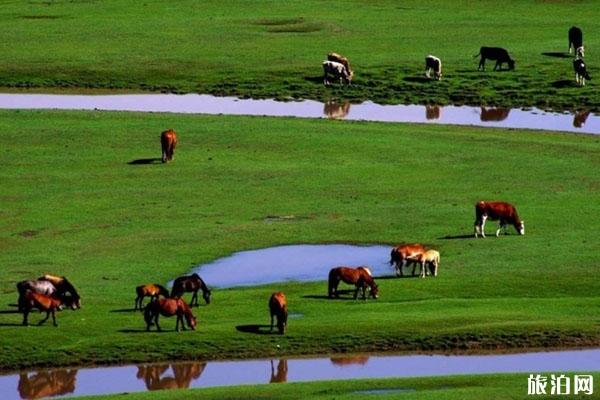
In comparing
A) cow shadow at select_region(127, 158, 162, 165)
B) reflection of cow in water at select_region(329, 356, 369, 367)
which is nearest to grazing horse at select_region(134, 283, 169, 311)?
reflection of cow in water at select_region(329, 356, 369, 367)

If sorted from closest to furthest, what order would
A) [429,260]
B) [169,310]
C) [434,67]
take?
[169,310], [429,260], [434,67]

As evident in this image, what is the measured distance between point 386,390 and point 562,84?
3807 centimetres

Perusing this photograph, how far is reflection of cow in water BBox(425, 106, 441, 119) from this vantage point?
60219 millimetres

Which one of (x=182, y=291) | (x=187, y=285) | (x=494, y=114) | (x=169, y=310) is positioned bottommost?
(x=169, y=310)

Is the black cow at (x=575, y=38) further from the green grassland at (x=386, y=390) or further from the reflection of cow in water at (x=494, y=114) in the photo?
the green grassland at (x=386, y=390)

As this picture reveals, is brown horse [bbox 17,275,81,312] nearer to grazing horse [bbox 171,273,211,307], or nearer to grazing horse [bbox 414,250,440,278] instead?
grazing horse [bbox 171,273,211,307]

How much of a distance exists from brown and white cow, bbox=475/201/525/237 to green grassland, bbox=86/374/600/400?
40.1 feet

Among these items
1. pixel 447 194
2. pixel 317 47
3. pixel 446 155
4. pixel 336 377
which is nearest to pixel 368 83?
pixel 317 47

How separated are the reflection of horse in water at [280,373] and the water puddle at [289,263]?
5886 millimetres

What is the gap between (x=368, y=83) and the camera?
65.4 metres

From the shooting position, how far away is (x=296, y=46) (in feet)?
240

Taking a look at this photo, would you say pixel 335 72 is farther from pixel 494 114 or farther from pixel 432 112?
pixel 494 114

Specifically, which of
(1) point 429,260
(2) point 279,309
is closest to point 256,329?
(2) point 279,309

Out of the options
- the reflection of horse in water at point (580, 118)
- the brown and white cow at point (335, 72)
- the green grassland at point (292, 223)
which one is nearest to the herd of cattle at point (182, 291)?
the green grassland at point (292, 223)
